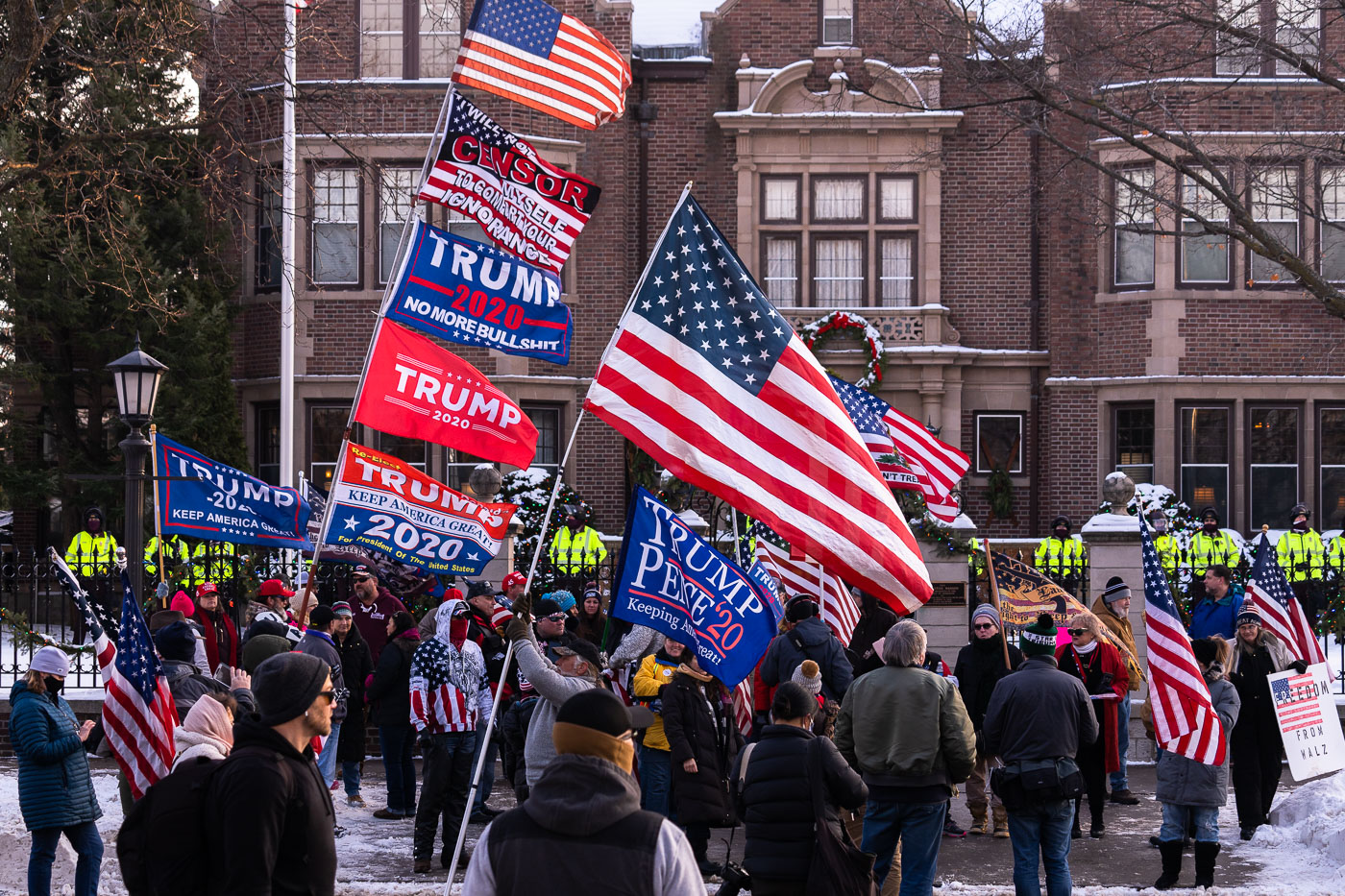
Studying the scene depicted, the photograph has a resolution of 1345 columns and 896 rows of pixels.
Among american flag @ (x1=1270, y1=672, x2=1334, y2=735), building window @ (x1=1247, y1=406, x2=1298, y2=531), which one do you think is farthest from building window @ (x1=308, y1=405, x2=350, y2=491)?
american flag @ (x1=1270, y1=672, x2=1334, y2=735)

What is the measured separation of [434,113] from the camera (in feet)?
76.4

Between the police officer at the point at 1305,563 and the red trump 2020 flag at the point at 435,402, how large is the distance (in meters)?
9.70

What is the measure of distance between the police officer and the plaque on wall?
10.8 feet

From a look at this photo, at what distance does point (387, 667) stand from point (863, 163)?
14.5 m

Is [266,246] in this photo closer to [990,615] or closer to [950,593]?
[950,593]

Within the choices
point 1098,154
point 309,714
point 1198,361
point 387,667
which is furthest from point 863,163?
point 309,714

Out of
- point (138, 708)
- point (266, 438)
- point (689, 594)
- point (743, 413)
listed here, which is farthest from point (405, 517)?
point (266, 438)

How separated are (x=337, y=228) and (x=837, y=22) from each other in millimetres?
8420

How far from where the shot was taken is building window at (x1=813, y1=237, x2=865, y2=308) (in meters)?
24.1

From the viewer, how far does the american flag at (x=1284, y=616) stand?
11766 millimetres

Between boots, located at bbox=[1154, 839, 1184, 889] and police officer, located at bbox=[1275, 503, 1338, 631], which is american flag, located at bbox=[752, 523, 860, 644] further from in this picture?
police officer, located at bbox=[1275, 503, 1338, 631]

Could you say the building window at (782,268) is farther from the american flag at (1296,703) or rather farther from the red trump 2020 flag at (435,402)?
the red trump 2020 flag at (435,402)

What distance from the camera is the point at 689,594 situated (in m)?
8.43

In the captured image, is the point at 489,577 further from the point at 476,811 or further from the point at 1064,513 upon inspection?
the point at 1064,513
